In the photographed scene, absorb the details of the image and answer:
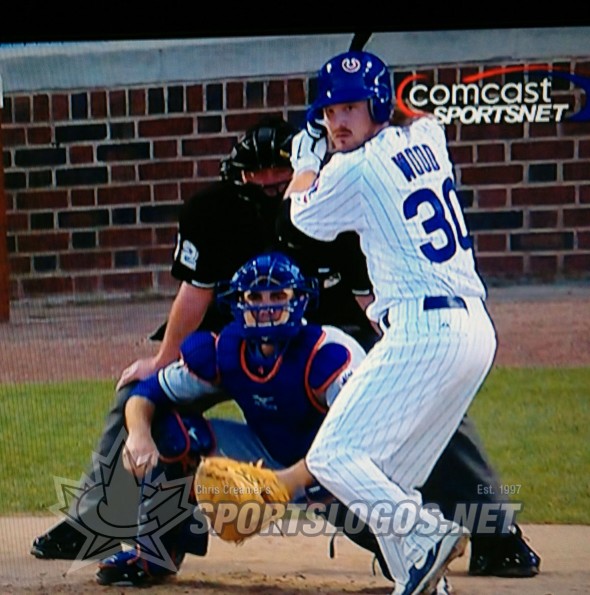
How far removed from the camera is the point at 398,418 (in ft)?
9.27

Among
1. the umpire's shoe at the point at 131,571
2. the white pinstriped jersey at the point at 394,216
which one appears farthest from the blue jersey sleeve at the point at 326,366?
the umpire's shoe at the point at 131,571

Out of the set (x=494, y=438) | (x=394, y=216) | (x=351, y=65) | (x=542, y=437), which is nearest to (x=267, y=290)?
(x=394, y=216)

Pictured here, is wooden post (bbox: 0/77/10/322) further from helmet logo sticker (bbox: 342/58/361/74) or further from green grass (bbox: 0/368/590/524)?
helmet logo sticker (bbox: 342/58/361/74)

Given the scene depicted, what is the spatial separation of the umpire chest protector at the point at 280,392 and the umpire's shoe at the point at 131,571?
419mm

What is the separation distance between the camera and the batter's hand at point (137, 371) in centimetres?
298

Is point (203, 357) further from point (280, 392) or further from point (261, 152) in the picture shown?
point (261, 152)

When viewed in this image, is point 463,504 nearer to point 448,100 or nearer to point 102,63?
point 448,100

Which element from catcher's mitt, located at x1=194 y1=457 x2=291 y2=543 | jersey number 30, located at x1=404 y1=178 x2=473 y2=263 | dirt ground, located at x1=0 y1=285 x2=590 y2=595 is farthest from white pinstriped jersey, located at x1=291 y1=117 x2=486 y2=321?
catcher's mitt, located at x1=194 y1=457 x2=291 y2=543

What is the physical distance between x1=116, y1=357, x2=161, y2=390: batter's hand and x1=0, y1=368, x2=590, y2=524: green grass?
0.13 ft

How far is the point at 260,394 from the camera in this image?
112 inches

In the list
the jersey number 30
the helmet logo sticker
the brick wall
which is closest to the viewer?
the jersey number 30

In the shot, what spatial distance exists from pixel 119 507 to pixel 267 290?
0.70m

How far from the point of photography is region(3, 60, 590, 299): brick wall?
3010 millimetres

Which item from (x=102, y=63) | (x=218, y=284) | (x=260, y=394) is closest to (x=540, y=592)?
(x=260, y=394)
